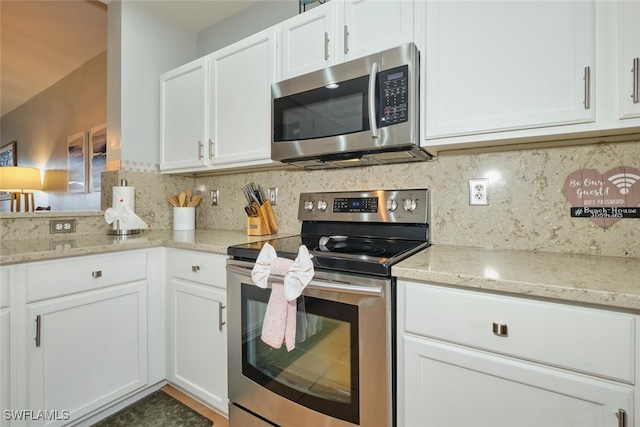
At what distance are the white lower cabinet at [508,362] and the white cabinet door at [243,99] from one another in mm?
1169

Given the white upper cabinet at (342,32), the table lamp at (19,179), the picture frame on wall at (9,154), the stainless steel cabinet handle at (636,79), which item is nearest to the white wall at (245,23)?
the white upper cabinet at (342,32)

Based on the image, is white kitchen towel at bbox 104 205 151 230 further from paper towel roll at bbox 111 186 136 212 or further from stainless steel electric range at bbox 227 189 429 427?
stainless steel electric range at bbox 227 189 429 427

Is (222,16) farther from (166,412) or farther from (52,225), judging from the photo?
(166,412)

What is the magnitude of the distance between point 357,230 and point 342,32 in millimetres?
937

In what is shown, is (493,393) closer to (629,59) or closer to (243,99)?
(629,59)

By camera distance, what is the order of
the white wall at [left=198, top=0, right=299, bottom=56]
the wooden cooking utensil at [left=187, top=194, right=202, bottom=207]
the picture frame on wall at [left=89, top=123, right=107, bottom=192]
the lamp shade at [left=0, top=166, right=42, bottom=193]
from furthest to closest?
the lamp shade at [left=0, top=166, right=42, bottom=193]
the picture frame on wall at [left=89, top=123, right=107, bottom=192]
the wooden cooking utensil at [left=187, top=194, right=202, bottom=207]
the white wall at [left=198, top=0, right=299, bottom=56]

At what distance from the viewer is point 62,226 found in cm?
182

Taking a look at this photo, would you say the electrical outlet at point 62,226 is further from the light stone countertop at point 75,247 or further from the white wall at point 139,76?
the white wall at point 139,76

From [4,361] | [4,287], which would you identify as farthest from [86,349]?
[4,287]

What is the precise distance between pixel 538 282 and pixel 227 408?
1408 millimetres

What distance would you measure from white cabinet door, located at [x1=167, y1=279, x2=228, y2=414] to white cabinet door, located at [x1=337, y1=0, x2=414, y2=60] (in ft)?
4.20

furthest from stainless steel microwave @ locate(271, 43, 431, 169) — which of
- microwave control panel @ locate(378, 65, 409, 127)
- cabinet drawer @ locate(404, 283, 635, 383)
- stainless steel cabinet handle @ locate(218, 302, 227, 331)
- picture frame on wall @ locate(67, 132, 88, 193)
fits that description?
picture frame on wall @ locate(67, 132, 88, 193)

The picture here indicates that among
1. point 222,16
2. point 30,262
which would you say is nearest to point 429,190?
point 30,262

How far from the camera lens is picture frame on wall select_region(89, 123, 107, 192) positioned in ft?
9.62
